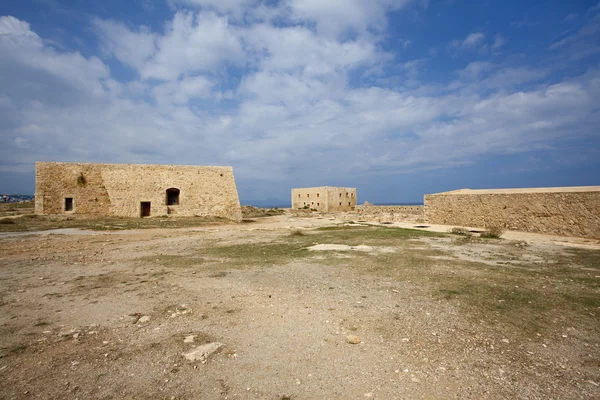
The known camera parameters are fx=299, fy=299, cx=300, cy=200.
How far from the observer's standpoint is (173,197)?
2353 centimetres

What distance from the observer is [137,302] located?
14.9 feet

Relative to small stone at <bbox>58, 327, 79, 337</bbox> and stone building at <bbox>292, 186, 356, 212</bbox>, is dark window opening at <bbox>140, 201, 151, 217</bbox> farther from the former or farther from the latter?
stone building at <bbox>292, 186, 356, 212</bbox>

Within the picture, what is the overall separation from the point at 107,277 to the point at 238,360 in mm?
4490

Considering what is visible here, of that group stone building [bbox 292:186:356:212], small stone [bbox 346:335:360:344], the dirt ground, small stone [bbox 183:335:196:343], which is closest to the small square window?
the dirt ground

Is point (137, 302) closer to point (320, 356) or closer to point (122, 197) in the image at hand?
point (320, 356)

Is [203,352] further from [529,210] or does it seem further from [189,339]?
[529,210]

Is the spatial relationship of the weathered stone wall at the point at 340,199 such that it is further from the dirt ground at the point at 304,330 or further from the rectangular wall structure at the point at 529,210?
the dirt ground at the point at 304,330

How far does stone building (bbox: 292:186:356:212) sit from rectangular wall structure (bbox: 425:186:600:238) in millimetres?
23950

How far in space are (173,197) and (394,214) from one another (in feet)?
56.4

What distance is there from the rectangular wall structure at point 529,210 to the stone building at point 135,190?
47.7 feet

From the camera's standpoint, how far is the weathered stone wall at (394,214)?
2097 cm

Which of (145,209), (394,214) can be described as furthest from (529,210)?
(145,209)

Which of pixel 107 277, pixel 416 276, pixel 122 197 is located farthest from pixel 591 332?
pixel 122 197

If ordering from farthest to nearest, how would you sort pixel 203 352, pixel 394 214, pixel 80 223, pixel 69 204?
pixel 394 214, pixel 69 204, pixel 80 223, pixel 203 352
